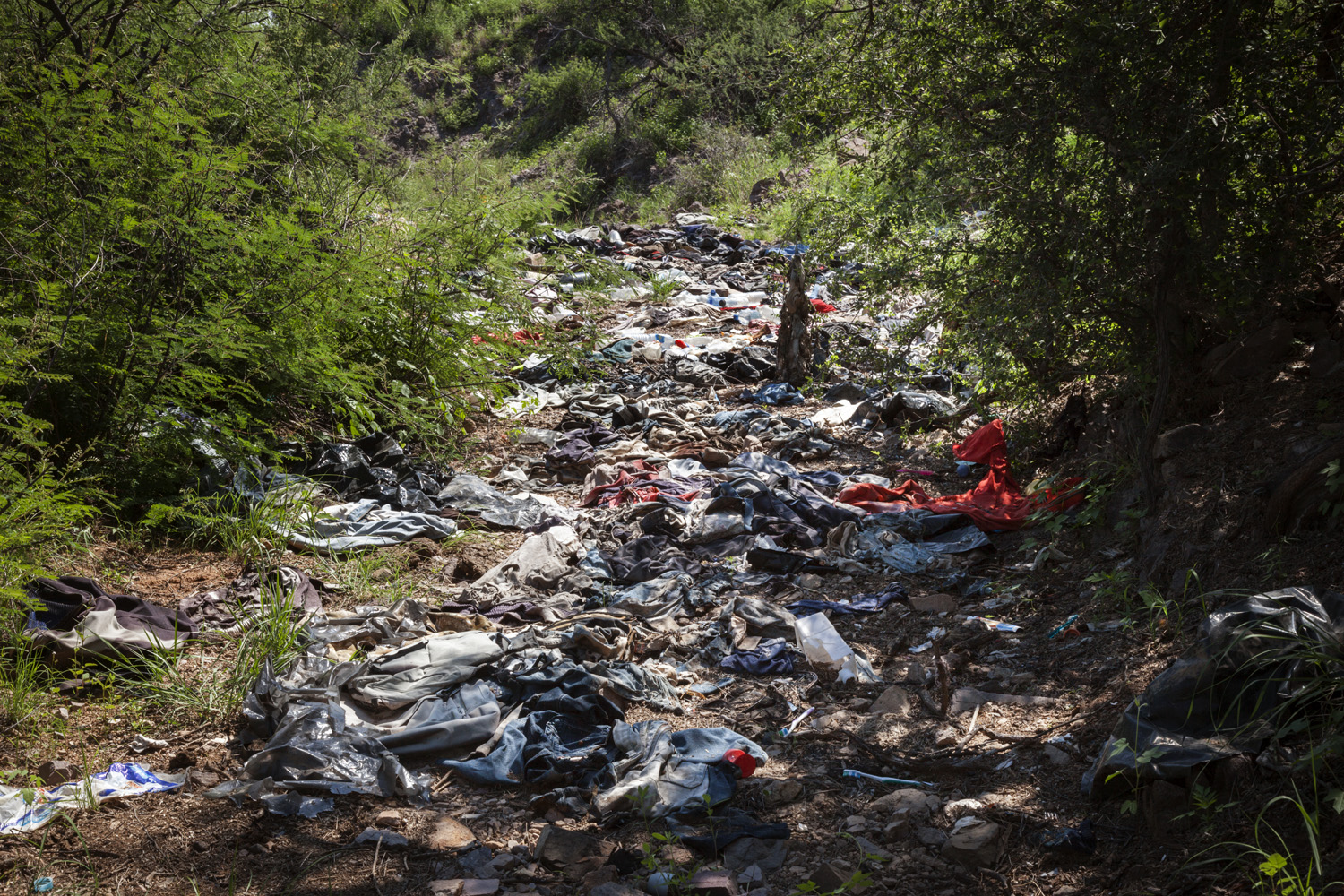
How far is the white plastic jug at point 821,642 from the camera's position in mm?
3201

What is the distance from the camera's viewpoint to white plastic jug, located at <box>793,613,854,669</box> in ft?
10.5

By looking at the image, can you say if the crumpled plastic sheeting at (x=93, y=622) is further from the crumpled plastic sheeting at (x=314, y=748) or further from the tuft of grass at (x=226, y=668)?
the crumpled plastic sheeting at (x=314, y=748)

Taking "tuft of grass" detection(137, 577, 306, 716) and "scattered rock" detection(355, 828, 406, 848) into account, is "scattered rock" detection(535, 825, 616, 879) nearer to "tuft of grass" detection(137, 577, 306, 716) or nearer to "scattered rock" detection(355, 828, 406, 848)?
"scattered rock" detection(355, 828, 406, 848)

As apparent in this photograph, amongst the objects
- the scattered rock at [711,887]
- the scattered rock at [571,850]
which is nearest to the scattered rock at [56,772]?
the scattered rock at [571,850]

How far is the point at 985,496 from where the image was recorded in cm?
Answer: 445

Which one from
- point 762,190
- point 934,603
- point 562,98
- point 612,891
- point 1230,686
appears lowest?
point 934,603

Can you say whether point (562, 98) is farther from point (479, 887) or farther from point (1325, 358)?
point (479, 887)

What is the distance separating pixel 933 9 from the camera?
144 inches

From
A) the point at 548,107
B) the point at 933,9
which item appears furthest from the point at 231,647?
the point at 548,107

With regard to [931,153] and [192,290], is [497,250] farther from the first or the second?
[931,153]

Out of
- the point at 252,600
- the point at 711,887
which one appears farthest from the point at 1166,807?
the point at 252,600

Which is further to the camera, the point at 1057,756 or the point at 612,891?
the point at 1057,756

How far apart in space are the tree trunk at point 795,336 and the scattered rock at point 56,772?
16.5 ft

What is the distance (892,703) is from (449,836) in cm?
143
